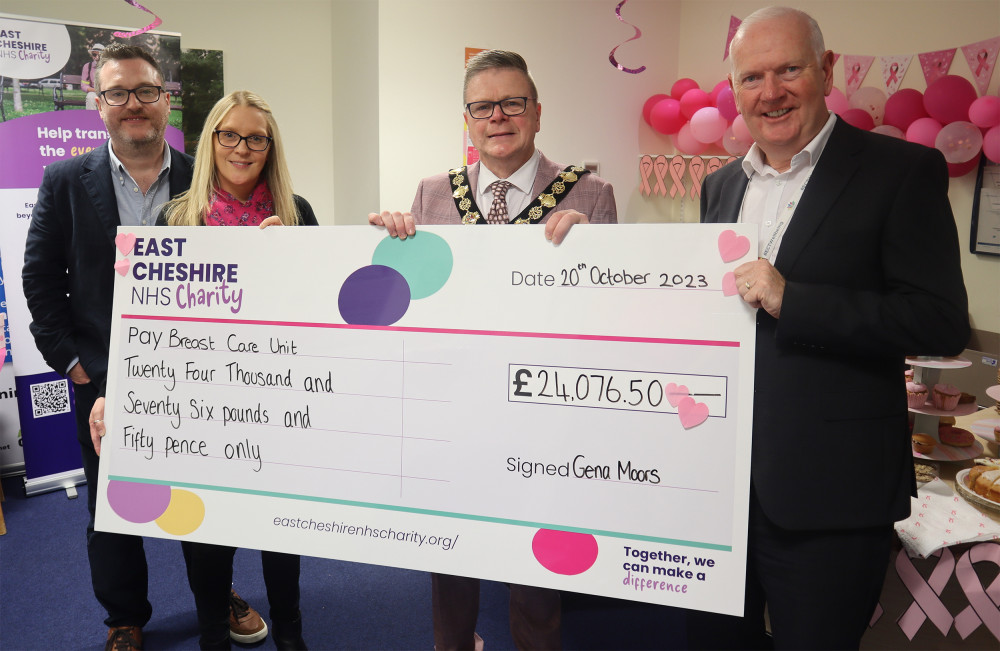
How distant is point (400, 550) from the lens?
1.40 m

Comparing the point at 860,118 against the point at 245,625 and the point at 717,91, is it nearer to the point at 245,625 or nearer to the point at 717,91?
the point at 717,91

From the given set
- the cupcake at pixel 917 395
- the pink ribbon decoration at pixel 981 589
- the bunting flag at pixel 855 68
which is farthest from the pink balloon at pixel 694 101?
the pink ribbon decoration at pixel 981 589

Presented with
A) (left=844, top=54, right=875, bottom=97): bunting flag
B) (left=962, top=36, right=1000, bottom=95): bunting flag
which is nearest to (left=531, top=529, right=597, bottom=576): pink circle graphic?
(left=962, top=36, right=1000, bottom=95): bunting flag

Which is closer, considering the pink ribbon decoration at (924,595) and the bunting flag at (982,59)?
the pink ribbon decoration at (924,595)

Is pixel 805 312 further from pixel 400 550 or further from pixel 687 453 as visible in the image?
pixel 400 550

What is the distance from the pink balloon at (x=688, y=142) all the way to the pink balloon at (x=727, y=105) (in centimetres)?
37

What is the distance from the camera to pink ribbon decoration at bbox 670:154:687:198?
4.70 metres

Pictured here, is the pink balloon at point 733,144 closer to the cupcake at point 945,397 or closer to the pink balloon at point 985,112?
the pink balloon at point 985,112

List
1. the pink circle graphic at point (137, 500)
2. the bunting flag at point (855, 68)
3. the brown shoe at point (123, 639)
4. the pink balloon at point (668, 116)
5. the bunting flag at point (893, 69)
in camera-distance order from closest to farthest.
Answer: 1. the pink circle graphic at point (137, 500)
2. the brown shoe at point (123, 639)
3. the bunting flag at point (893, 69)
4. the bunting flag at point (855, 68)
5. the pink balloon at point (668, 116)

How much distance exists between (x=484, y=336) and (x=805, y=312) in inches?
24.2

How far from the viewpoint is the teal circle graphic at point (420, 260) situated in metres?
1.41

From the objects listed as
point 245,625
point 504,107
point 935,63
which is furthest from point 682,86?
point 245,625

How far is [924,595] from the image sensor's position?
5.50 ft

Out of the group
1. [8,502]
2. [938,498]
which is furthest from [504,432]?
[8,502]
